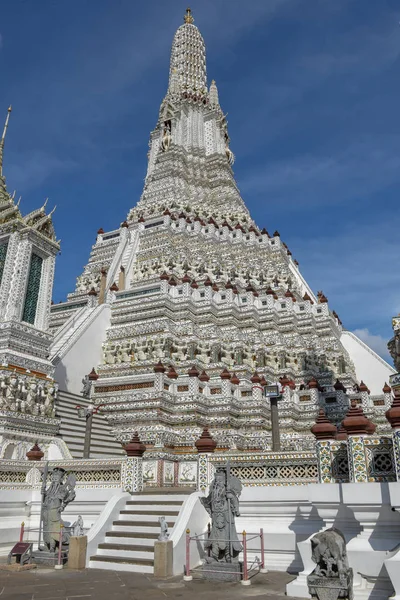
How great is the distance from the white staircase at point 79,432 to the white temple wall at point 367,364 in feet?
53.7

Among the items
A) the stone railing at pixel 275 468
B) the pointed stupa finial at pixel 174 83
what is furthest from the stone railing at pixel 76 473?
the pointed stupa finial at pixel 174 83

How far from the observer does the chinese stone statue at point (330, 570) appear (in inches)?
239

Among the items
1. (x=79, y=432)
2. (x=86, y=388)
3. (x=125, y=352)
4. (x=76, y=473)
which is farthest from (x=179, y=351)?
(x=76, y=473)

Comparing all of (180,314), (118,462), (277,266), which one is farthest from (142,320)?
(118,462)

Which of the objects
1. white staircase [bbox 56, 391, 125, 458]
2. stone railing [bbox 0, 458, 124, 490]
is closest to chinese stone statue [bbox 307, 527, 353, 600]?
stone railing [bbox 0, 458, 124, 490]

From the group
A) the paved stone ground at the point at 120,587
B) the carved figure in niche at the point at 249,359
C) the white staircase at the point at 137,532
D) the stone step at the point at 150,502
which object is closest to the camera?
the paved stone ground at the point at 120,587

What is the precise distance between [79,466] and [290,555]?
18.0 ft

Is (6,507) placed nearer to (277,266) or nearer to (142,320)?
(142,320)

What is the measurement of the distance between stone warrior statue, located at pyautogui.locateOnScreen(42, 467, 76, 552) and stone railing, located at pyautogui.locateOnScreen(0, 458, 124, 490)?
4.70 feet

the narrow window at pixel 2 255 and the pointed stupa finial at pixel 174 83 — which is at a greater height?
the pointed stupa finial at pixel 174 83

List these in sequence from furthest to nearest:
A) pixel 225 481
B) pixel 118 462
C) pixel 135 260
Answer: pixel 135 260
pixel 118 462
pixel 225 481

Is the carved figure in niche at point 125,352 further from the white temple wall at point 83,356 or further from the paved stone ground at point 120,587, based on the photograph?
the paved stone ground at point 120,587

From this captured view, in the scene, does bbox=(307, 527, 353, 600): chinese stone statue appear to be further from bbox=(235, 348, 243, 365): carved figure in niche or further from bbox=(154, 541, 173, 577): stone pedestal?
bbox=(235, 348, 243, 365): carved figure in niche

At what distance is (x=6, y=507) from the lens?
11.6 metres
